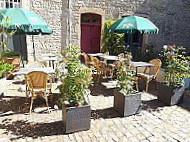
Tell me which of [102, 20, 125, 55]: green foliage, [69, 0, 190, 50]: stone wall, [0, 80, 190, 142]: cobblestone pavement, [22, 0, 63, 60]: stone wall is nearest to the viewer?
[0, 80, 190, 142]: cobblestone pavement

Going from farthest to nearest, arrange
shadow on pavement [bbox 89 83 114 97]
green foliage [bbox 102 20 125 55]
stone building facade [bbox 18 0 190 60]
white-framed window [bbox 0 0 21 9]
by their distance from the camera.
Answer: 1. green foliage [bbox 102 20 125 55]
2. stone building facade [bbox 18 0 190 60]
3. white-framed window [bbox 0 0 21 9]
4. shadow on pavement [bbox 89 83 114 97]

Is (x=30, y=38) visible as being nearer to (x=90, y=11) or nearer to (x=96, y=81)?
(x=90, y=11)

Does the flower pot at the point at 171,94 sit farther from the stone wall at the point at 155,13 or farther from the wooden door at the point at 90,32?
the wooden door at the point at 90,32

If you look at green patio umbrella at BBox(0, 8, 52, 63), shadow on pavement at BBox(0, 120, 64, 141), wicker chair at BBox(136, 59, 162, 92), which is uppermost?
green patio umbrella at BBox(0, 8, 52, 63)

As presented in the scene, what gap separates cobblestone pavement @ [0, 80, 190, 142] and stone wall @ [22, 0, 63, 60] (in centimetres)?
379

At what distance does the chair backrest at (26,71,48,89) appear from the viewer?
3.53 m

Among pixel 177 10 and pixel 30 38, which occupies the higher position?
pixel 177 10

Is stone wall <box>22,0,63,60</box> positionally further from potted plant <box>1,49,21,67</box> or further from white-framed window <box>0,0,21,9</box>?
potted plant <box>1,49,21,67</box>

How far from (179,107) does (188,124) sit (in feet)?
2.67

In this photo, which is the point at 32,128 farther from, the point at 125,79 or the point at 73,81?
the point at 125,79

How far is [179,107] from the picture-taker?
4188 millimetres

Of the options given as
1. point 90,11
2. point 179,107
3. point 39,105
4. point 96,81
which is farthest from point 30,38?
point 179,107

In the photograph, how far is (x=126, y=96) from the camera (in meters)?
3.53

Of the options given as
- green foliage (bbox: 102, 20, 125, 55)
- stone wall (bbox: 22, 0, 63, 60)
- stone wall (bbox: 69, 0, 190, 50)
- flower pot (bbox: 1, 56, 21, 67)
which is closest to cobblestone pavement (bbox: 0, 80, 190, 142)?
flower pot (bbox: 1, 56, 21, 67)
